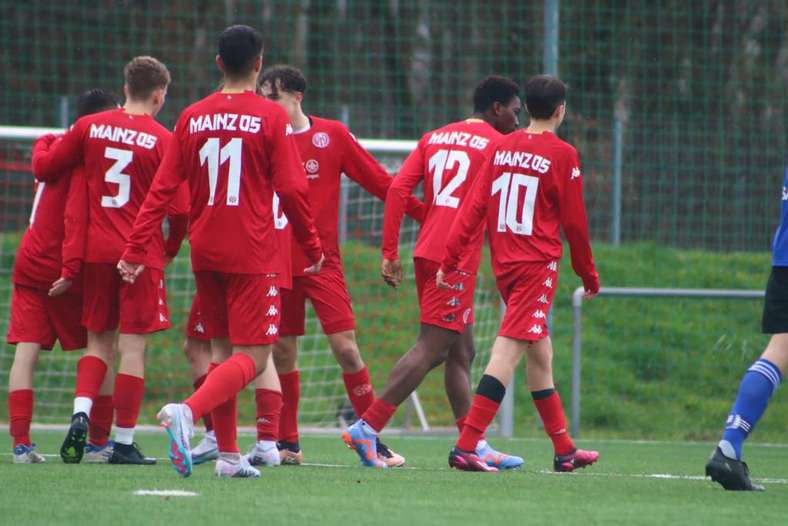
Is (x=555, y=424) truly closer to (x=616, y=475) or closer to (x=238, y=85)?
(x=616, y=475)

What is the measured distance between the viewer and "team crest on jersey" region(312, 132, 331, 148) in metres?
8.51

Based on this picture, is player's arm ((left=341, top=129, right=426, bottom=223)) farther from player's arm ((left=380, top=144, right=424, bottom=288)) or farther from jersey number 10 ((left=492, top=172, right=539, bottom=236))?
jersey number 10 ((left=492, top=172, right=539, bottom=236))

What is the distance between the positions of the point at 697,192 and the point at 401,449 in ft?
18.5

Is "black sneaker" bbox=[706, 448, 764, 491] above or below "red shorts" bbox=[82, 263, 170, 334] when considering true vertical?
below

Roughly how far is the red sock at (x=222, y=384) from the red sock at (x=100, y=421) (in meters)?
1.72

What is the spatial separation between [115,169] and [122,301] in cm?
66

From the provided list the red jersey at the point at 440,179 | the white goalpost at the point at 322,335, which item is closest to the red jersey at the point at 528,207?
the red jersey at the point at 440,179

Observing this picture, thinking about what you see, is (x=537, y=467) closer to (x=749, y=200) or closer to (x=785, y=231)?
(x=785, y=231)

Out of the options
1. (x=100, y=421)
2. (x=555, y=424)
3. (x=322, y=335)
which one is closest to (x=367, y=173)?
(x=555, y=424)

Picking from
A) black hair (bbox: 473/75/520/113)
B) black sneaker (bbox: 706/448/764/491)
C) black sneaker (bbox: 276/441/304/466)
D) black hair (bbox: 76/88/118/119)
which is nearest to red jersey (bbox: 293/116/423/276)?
black hair (bbox: 473/75/520/113)

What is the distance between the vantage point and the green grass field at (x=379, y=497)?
545cm

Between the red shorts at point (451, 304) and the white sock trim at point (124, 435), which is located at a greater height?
the red shorts at point (451, 304)

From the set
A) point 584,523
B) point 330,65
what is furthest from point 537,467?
point 330,65

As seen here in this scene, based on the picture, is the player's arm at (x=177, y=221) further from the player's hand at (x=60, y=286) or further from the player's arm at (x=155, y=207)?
the player's arm at (x=155, y=207)
